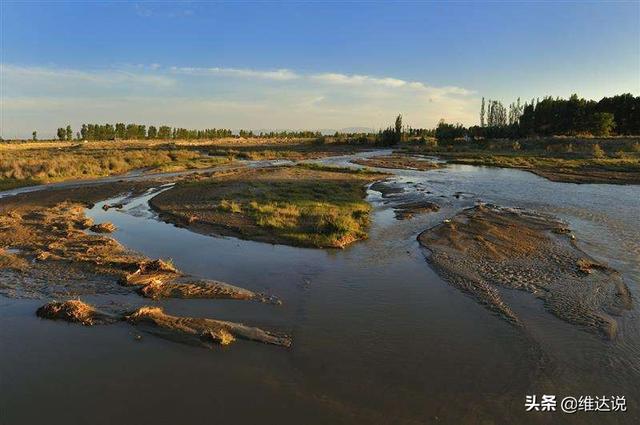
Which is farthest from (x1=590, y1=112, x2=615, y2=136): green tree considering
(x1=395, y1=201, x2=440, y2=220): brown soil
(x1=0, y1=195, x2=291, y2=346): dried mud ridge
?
(x1=0, y1=195, x2=291, y2=346): dried mud ridge

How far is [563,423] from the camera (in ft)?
20.9

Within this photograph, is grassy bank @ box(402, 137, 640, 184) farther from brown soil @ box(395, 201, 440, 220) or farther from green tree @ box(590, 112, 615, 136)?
brown soil @ box(395, 201, 440, 220)

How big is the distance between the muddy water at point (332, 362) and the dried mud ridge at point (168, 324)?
0.26m

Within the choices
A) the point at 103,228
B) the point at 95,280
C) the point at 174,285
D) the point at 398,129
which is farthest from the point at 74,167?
the point at 398,129

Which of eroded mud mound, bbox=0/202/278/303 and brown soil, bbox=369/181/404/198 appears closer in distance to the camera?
eroded mud mound, bbox=0/202/278/303

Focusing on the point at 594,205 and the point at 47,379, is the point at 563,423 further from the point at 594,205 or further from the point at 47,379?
the point at 594,205

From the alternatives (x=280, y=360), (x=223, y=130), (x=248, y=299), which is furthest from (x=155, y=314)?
(x=223, y=130)

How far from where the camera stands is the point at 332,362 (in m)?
7.89

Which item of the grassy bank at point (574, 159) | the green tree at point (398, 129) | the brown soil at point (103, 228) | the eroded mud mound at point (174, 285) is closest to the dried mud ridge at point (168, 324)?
the eroded mud mound at point (174, 285)

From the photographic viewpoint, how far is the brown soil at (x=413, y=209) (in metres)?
21.0

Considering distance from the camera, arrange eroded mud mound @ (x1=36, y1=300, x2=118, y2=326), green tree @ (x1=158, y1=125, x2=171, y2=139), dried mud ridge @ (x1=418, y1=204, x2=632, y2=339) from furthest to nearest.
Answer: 1. green tree @ (x1=158, y1=125, x2=171, y2=139)
2. dried mud ridge @ (x1=418, y1=204, x2=632, y2=339)
3. eroded mud mound @ (x1=36, y1=300, x2=118, y2=326)

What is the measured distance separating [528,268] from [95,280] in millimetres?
12003

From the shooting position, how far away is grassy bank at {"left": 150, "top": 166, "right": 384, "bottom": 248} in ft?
55.4

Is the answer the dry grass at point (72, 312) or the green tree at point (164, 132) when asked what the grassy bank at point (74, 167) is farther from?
the green tree at point (164, 132)
